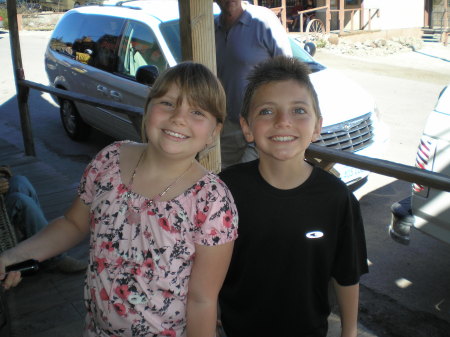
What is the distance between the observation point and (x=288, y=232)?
1672mm

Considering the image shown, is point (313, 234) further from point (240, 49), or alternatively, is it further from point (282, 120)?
point (240, 49)

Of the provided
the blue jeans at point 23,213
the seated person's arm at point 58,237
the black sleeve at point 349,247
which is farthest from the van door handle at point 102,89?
the black sleeve at point 349,247

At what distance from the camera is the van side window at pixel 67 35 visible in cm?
729

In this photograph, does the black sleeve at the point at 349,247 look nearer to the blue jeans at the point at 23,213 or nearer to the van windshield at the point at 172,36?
the blue jeans at the point at 23,213

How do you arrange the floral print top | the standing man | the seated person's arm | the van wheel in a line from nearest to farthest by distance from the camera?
the floral print top
the seated person's arm
the standing man
the van wheel

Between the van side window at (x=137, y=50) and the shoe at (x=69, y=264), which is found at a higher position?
the van side window at (x=137, y=50)

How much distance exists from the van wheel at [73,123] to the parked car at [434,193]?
5.16 metres

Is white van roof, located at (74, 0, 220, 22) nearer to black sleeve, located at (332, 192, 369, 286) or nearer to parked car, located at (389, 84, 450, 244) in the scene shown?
parked car, located at (389, 84, 450, 244)

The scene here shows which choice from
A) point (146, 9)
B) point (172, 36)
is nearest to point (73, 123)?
point (146, 9)

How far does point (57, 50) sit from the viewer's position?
25.2 feet

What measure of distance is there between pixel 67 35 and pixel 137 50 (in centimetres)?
196

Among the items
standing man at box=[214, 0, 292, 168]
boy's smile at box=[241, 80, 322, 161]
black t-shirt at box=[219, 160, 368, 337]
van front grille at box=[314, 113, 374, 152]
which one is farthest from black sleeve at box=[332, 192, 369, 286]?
van front grille at box=[314, 113, 374, 152]

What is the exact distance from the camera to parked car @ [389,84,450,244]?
3.36 m

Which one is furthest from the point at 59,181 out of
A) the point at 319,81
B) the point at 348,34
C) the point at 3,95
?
the point at 348,34
